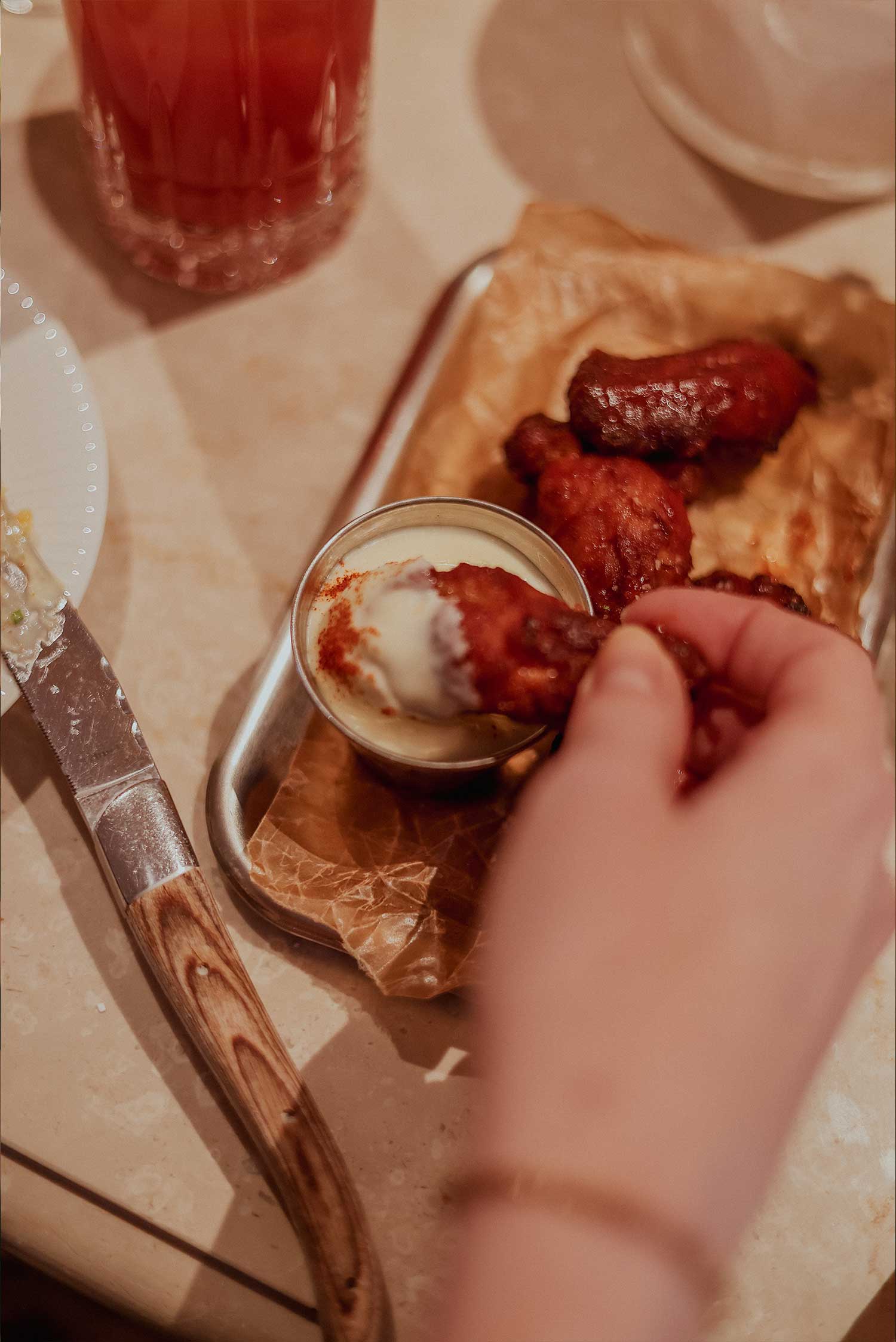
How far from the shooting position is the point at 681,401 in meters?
1.46

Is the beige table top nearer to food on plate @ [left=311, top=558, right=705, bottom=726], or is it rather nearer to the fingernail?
food on plate @ [left=311, top=558, right=705, bottom=726]

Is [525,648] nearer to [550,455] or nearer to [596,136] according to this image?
[550,455]

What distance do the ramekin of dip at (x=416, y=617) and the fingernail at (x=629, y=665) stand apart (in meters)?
0.18

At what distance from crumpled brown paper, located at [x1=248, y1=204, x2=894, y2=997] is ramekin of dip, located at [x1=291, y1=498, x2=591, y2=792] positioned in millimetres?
92

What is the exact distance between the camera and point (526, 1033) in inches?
33.6

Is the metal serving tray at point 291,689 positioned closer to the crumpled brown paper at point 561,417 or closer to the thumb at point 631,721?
the crumpled brown paper at point 561,417

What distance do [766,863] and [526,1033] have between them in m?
0.23

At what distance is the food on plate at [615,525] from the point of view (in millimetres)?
1352

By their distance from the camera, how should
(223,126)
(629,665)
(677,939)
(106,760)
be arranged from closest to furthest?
(677,939)
(629,665)
(106,760)
(223,126)

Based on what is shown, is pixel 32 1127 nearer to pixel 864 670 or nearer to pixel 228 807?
pixel 228 807

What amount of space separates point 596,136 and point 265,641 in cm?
108

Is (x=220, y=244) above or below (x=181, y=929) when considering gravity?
above

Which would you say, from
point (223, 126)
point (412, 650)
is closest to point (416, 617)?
point (412, 650)

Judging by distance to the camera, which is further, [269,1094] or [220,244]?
[220,244]
